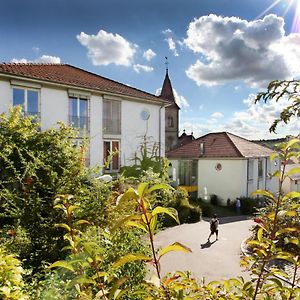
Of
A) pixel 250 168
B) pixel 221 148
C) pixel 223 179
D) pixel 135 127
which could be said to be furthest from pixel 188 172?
pixel 135 127

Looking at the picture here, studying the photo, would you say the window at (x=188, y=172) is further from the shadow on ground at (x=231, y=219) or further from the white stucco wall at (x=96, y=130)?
the white stucco wall at (x=96, y=130)

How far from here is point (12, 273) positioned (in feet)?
10.8

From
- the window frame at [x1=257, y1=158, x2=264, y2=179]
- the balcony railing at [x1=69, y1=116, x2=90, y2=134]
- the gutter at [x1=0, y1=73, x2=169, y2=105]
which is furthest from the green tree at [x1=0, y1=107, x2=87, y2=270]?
the window frame at [x1=257, y1=158, x2=264, y2=179]

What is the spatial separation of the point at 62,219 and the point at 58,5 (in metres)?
8.21

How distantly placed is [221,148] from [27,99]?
19.5m

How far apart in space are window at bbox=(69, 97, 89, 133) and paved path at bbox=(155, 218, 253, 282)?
30.2 feet

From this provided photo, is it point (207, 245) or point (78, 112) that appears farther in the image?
point (78, 112)

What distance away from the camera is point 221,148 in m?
30.1

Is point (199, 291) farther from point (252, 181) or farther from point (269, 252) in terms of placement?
point (252, 181)

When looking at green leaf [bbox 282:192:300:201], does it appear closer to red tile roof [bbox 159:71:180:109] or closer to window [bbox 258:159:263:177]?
window [bbox 258:159:263:177]

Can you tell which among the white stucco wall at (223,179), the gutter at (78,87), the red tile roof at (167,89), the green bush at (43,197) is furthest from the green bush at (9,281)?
the red tile roof at (167,89)

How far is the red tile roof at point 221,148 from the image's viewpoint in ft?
95.1

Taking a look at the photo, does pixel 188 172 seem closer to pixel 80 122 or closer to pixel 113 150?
pixel 113 150

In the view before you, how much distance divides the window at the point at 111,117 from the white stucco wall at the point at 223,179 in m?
11.6
